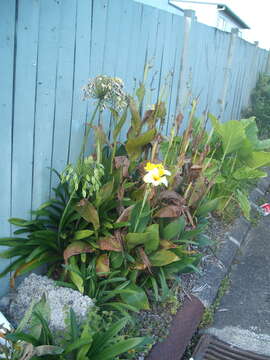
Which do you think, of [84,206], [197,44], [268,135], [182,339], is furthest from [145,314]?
[268,135]

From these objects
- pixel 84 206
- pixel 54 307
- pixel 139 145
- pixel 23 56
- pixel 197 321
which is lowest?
pixel 197 321

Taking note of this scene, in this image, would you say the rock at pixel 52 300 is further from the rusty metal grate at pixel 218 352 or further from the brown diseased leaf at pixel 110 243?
the rusty metal grate at pixel 218 352

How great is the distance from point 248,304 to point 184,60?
2625 millimetres

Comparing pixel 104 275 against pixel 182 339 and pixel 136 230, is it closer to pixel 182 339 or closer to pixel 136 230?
pixel 136 230

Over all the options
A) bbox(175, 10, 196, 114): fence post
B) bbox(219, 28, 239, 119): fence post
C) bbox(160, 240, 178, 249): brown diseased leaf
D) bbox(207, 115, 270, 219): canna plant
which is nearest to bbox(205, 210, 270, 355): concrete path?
bbox(207, 115, 270, 219): canna plant

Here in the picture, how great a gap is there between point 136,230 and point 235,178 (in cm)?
179

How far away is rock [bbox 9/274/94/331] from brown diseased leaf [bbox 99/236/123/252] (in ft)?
1.10

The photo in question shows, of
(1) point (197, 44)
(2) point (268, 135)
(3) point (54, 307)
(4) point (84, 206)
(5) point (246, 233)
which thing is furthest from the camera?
(2) point (268, 135)

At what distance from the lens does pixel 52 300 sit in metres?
2.59

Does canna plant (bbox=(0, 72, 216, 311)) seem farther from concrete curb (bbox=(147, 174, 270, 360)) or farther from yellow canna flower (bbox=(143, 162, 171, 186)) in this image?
concrete curb (bbox=(147, 174, 270, 360))

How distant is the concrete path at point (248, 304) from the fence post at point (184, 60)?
1.64 m

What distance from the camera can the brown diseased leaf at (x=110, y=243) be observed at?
2832 mm

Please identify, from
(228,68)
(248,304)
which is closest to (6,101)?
(248,304)

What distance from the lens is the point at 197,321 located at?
3133mm
